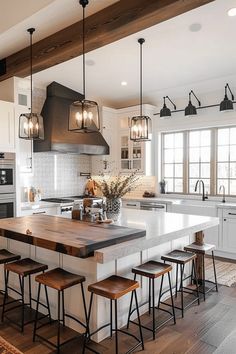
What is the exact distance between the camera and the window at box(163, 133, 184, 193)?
6281 millimetres

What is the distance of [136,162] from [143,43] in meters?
2.67

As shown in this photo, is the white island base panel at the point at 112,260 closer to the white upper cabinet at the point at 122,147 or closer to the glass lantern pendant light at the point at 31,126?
the glass lantern pendant light at the point at 31,126

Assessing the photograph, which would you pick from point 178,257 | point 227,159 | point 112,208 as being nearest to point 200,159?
point 227,159

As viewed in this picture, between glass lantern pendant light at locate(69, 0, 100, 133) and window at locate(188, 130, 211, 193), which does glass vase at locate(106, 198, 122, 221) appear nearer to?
glass lantern pendant light at locate(69, 0, 100, 133)

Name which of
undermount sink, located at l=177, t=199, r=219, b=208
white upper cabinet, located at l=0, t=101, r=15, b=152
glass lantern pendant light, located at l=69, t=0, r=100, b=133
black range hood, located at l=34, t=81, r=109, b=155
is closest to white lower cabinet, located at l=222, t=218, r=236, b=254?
undermount sink, located at l=177, t=199, r=219, b=208

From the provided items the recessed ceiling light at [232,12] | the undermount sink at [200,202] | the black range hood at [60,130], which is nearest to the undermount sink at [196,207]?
the undermount sink at [200,202]

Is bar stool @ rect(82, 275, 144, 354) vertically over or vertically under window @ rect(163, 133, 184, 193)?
under

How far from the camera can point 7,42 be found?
4262 mm

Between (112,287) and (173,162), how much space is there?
4385 millimetres

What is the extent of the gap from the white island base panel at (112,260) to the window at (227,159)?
219 cm

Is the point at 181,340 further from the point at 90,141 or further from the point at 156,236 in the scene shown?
the point at 90,141

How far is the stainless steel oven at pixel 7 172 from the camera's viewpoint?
4688mm

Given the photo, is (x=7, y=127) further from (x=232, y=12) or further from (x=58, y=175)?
(x=232, y=12)

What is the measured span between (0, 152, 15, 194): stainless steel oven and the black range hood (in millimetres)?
733
